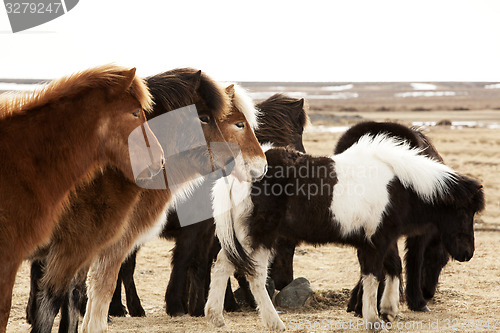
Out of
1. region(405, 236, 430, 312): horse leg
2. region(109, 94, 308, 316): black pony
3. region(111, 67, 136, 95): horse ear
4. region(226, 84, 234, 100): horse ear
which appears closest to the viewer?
region(111, 67, 136, 95): horse ear

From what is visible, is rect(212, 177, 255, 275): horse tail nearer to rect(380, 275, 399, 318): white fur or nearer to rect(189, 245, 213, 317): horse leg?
rect(189, 245, 213, 317): horse leg

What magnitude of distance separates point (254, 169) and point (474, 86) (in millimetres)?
95955

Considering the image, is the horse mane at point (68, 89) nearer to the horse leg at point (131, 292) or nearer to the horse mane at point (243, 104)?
the horse mane at point (243, 104)

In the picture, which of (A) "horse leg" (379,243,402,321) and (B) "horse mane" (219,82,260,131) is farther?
(A) "horse leg" (379,243,402,321)

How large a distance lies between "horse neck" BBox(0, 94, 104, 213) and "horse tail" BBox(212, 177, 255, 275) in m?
2.28

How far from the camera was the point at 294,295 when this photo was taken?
7094 millimetres

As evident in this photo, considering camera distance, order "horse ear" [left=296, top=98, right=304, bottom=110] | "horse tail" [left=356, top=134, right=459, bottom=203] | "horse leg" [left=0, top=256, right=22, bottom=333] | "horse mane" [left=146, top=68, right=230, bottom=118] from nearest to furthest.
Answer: "horse leg" [left=0, top=256, right=22, bottom=333], "horse mane" [left=146, top=68, right=230, bottom=118], "horse tail" [left=356, top=134, right=459, bottom=203], "horse ear" [left=296, top=98, right=304, bottom=110]

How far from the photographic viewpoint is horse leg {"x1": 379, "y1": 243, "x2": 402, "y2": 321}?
244 inches

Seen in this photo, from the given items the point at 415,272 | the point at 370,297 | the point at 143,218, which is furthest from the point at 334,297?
the point at 143,218

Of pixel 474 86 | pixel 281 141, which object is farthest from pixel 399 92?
pixel 281 141

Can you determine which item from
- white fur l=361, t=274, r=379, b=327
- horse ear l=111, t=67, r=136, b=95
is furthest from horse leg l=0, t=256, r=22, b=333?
white fur l=361, t=274, r=379, b=327

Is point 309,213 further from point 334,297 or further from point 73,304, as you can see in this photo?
point 73,304

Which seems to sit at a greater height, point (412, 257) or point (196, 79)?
point (196, 79)

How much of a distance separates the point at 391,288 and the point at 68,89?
13.4 ft
